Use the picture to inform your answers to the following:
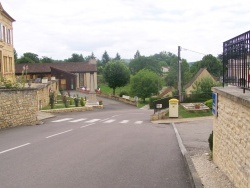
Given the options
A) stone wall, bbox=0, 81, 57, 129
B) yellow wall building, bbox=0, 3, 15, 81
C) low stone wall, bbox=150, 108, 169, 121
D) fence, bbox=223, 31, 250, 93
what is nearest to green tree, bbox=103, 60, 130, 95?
yellow wall building, bbox=0, 3, 15, 81

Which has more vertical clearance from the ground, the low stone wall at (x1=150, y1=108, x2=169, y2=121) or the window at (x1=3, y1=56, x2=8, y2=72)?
the window at (x1=3, y1=56, x2=8, y2=72)

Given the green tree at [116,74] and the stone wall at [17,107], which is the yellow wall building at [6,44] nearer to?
the stone wall at [17,107]

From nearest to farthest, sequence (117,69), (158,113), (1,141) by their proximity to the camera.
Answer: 1. (1,141)
2. (158,113)
3. (117,69)

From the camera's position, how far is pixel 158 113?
96.9ft

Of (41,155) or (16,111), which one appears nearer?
(41,155)

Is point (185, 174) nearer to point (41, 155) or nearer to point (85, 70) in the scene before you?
point (41, 155)

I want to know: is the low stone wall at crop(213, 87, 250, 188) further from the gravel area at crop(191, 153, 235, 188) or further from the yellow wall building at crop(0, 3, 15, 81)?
the yellow wall building at crop(0, 3, 15, 81)

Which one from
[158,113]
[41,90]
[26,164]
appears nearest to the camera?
[26,164]

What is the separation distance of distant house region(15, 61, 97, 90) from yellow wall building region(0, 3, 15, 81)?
94.1 ft

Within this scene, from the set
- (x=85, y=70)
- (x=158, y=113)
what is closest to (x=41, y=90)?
(x=158, y=113)

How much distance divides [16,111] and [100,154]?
35.6 ft

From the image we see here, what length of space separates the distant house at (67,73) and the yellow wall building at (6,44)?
28.7 metres

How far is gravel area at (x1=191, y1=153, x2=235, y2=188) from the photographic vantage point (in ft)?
26.8

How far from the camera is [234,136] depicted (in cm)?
764
